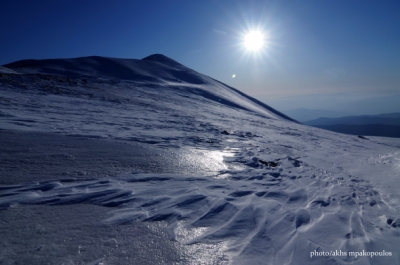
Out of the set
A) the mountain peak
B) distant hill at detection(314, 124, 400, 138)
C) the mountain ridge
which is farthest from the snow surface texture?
distant hill at detection(314, 124, 400, 138)

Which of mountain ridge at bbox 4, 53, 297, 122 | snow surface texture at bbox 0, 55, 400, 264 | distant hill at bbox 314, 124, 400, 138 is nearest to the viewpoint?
snow surface texture at bbox 0, 55, 400, 264

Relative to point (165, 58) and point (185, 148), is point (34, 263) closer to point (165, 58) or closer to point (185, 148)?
point (185, 148)

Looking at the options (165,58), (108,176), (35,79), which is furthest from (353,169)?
(165,58)

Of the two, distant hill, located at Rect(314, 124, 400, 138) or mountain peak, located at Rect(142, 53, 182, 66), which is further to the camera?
distant hill, located at Rect(314, 124, 400, 138)

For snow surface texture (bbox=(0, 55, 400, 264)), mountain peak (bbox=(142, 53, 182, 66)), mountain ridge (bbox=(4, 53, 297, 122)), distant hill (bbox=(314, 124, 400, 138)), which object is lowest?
distant hill (bbox=(314, 124, 400, 138))

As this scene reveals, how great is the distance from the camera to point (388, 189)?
594cm

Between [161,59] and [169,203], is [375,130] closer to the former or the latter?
[161,59]

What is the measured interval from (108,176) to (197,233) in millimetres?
2144

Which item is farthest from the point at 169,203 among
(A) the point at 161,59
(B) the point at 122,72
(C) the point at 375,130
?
(C) the point at 375,130

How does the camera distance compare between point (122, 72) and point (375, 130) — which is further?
point (375, 130)

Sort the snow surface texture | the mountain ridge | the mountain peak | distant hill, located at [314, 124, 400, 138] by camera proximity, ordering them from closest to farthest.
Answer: the snow surface texture < the mountain ridge < the mountain peak < distant hill, located at [314, 124, 400, 138]

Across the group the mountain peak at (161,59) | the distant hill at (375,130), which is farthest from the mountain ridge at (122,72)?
the distant hill at (375,130)

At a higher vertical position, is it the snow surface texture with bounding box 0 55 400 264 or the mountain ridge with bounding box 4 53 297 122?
the mountain ridge with bounding box 4 53 297 122

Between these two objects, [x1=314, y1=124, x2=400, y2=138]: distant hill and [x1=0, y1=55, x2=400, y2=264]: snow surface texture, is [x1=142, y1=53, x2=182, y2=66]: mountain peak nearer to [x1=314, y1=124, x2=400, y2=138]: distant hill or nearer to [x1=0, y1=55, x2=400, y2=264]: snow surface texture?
[x1=0, y1=55, x2=400, y2=264]: snow surface texture
